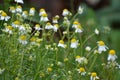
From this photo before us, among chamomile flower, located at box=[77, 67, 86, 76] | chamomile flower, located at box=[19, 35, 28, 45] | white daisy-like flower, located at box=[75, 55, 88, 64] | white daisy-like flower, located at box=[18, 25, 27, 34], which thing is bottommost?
chamomile flower, located at box=[77, 67, 86, 76]

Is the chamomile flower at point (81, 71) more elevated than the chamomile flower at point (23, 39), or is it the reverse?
the chamomile flower at point (23, 39)

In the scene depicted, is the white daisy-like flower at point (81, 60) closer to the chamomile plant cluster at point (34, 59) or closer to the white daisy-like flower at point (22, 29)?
the chamomile plant cluster at point (34, 59)

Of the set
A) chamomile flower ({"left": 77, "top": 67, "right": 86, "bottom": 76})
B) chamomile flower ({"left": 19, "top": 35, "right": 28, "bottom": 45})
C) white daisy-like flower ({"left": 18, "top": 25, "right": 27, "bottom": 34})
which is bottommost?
chamomile flower ({"left": 77, "top": 67, "right": 86, "bottom": 76})

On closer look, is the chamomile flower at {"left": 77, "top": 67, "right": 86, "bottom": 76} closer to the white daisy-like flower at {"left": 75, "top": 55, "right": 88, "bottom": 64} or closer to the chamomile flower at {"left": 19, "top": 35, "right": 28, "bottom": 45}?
the white daisy-like flower at {"left": 75, "top": 55, "right": 88, "bottom": 64}

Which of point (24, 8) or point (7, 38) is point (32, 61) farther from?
point (24, 8)

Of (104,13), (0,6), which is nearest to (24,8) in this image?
(0,6)

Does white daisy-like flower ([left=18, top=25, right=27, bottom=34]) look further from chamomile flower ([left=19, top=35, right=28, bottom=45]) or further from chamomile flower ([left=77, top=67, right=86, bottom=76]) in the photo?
chamomile flower ([left=77, top=67, right=86, bottom=76])

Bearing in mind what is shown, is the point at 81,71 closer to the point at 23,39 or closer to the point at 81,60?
the point at 81,60

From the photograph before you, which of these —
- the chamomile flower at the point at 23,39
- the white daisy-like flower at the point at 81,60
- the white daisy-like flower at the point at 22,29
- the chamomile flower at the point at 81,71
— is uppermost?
the white daisy-like flower at the point at 22,29

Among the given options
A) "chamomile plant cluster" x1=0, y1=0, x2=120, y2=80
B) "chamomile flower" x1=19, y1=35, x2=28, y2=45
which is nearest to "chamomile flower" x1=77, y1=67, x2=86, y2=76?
"chamomile plant cluster" x1=0, y1=0, x2=120, y2=80

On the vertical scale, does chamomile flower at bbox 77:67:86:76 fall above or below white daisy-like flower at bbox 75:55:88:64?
below

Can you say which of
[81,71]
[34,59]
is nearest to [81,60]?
[81,71]

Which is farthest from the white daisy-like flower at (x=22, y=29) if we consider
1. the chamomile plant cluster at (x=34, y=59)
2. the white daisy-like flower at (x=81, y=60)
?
the white daisy-like flower at (x=81, y=60)
